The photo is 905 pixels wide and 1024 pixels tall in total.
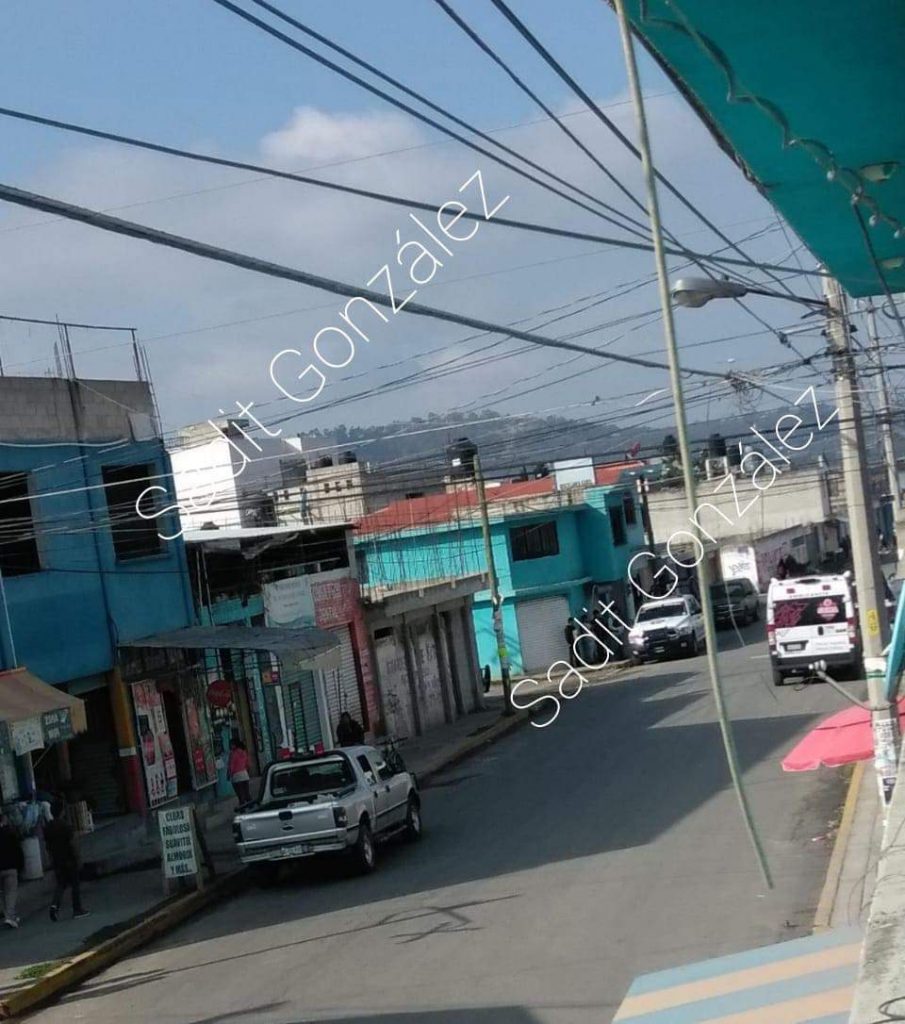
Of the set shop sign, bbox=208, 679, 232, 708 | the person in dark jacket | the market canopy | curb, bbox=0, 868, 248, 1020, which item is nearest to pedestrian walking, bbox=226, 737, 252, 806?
shop sign, bbox=208, 679, 232, 708

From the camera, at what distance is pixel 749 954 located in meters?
7.89

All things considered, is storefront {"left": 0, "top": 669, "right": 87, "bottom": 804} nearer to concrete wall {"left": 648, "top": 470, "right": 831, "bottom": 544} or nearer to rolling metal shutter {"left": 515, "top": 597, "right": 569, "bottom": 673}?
rolling metal shutter {"left": 515, "top": 597, "right": 569, "bottom": 673}

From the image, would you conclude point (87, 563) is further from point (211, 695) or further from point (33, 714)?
point (33, 714)

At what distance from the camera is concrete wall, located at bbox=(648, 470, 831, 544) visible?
7900 centimetres

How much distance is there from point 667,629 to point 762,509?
3647cm

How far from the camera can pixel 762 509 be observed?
83.8m

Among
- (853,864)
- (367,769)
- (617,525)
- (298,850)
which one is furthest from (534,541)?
(853,864)

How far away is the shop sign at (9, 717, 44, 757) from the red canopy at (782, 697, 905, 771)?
10063 mm

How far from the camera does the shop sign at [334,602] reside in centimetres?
3431

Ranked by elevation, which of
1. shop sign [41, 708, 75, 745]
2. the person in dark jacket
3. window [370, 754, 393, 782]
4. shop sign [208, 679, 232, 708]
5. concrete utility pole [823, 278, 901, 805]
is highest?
concrete utility pole [823, 278, 901, 805]

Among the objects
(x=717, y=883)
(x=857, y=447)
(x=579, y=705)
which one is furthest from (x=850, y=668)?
(x=717, y=883)

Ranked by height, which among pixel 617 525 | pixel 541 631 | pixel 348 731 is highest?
pixel 617 525

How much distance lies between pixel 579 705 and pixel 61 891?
75.6 feet

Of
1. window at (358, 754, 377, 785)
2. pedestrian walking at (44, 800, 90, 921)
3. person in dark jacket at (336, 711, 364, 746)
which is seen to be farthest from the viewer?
person in dark jacket at (336, 711, 364, 746)
